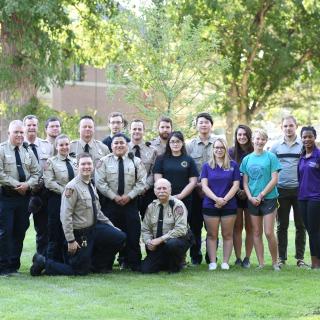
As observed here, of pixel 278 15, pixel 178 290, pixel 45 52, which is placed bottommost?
pixel 178 290

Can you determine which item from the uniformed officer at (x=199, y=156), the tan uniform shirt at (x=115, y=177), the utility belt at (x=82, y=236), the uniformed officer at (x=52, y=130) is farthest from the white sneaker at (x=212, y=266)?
the uniformed officer at (x=52, y=130)

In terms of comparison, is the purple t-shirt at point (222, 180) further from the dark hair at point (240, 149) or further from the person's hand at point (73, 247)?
the person's hand at point (73, 247)

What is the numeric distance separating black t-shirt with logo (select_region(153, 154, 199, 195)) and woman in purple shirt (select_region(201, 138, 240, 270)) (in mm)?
178

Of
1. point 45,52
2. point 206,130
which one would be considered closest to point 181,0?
point 45,52

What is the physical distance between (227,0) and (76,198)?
58.9ft

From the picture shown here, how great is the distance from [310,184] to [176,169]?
5.81ft

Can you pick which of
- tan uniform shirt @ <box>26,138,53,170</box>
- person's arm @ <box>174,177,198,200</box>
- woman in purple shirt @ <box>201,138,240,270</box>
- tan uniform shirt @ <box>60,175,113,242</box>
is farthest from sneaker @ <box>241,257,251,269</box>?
tan uniform shirt @ <box>26,138,53,170</box>

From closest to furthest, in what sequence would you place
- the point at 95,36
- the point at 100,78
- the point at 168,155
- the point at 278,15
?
the point at 168,155, the point at 95,36, the point at 278,15, the point at 100,78

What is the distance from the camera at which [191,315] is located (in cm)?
743

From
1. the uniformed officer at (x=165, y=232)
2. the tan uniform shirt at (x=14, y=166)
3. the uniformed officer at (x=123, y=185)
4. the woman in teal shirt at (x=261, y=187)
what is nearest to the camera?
the tan uniform shirt at (x=14, y=166)

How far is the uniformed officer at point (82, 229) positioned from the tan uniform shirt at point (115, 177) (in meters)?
0.22

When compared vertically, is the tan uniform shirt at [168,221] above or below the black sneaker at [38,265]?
above

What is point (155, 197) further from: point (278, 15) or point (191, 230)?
point (278, 15)

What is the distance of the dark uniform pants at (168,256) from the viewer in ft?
32.6
